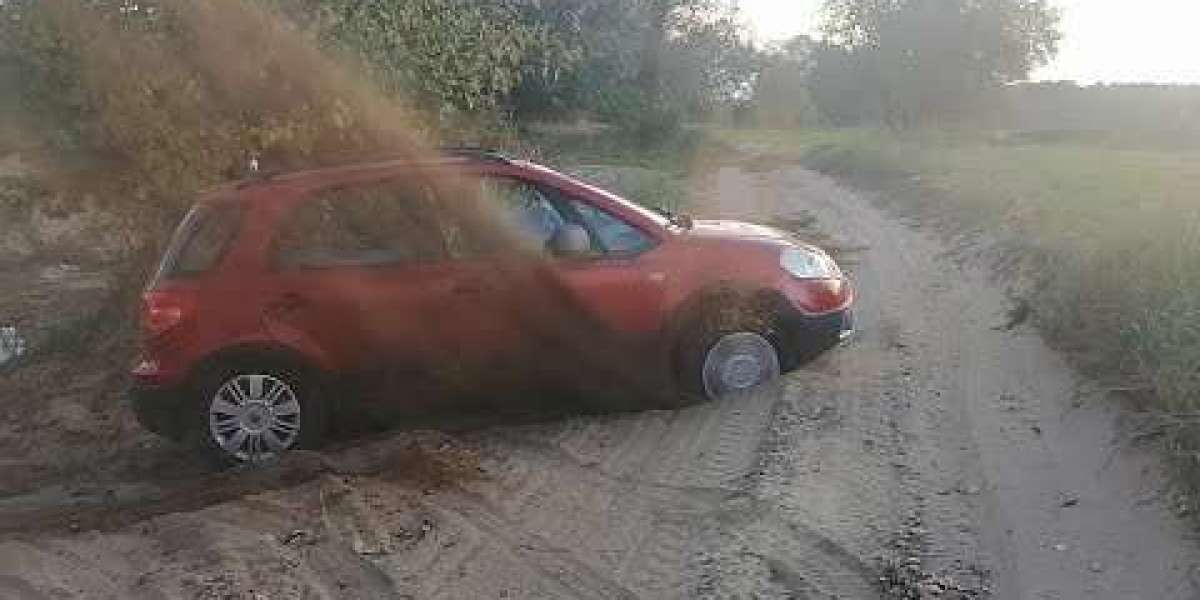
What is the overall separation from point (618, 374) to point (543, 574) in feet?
7.83

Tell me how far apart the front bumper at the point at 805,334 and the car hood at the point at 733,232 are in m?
0.54

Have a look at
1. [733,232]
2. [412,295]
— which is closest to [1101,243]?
[733,232]

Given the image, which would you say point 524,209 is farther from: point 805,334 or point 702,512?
point 702,512

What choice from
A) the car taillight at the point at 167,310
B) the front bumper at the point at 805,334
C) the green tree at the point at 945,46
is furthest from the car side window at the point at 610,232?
the green tree at the point at 945,46

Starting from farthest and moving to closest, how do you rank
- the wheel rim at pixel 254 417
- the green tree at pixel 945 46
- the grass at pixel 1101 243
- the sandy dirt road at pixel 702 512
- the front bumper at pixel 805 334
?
the green tree at pixel 945 46 → the front bumper at pixel 805 334 → the wheel rim at pixel 254 417 → the grass at pixel 1101 243 → the sandy dirt road at pixel 702 512

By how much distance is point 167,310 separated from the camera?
685cm

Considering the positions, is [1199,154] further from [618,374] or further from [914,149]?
[618,374]

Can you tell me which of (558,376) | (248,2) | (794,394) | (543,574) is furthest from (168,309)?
(248,2)

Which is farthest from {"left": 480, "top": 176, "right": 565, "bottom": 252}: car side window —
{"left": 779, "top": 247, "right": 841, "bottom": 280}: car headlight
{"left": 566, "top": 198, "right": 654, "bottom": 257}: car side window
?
{"left": 779, "top": 247, "right": 841, "bottom": 280}: car headlight

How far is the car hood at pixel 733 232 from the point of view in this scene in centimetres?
767

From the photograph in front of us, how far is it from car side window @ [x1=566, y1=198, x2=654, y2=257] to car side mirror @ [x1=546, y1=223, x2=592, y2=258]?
0.10 meters

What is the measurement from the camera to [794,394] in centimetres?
732

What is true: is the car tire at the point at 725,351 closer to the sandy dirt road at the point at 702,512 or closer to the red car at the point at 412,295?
the red car at the point at 412,295

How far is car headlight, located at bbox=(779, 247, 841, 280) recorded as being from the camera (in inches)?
301
